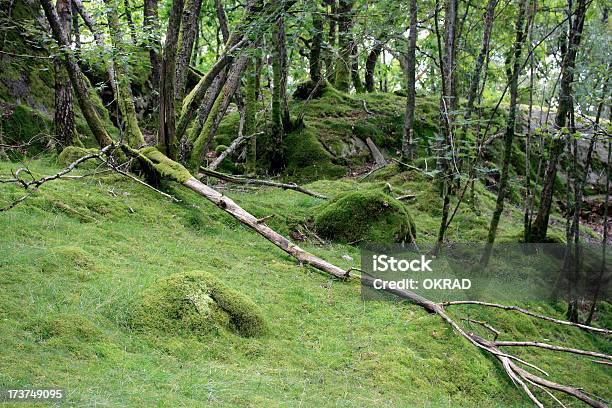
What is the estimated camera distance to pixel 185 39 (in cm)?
848

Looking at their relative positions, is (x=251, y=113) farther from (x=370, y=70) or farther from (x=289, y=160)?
(x=370, y=70)

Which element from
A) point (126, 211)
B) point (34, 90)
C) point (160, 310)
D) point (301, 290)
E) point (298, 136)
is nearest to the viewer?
point (160, 310)

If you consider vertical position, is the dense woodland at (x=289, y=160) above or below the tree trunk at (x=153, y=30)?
below

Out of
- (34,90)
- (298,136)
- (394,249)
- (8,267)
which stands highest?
(34,90)

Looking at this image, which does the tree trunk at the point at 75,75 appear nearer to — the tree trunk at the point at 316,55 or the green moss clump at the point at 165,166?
the green moss clump at the point at 165,166

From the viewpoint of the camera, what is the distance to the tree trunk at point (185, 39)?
8.29 m

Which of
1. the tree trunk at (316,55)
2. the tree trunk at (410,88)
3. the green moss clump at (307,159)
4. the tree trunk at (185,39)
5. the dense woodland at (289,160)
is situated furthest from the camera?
the tree trunk at (316,55)

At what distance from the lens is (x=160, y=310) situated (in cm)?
453

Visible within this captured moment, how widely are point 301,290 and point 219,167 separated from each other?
312 inches

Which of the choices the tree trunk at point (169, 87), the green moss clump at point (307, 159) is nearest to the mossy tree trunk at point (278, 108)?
the green moss clump at point (307, 159)

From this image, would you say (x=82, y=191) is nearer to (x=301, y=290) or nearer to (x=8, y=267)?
(x=8, y=267)

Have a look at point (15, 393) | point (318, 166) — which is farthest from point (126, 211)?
point (318, 166)
